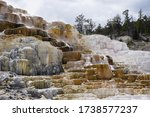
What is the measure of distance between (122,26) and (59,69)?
1944cm

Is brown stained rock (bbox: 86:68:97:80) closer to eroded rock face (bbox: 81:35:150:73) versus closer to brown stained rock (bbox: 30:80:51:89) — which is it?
brown stained rock (bbox: 30:80:51:89)

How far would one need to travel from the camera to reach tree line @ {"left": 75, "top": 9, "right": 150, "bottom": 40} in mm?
33375

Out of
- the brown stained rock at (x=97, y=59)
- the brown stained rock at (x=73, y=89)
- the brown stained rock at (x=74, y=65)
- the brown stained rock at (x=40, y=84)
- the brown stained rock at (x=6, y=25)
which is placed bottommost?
the brown stained rock at (x=73, y=89)

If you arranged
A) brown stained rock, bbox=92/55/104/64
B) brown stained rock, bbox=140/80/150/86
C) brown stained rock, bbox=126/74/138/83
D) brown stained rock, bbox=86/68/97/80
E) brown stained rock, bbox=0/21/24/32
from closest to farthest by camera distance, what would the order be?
brown stained rock, bbox=140/80/150/86
brown stained rock, bbox=86/68/97/80
brown stained rock, bbox=126/74/138/83
brown stained rock, bbox=92/55/104/64
brown stained rock, bbox=0/21/24/32

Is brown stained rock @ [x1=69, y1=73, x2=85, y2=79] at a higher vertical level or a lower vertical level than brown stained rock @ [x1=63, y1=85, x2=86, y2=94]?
higher

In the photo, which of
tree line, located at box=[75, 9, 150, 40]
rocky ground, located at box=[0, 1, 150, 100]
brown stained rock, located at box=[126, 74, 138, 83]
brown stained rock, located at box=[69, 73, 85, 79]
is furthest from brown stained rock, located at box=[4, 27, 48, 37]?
tree line, located at box=[75, 9, 150, 40]

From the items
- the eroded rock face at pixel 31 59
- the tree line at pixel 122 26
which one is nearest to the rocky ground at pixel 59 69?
the eroded rock face at pixel 31 59

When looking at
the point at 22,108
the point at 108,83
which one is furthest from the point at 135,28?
the point at 22,108

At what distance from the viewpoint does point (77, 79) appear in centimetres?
1409

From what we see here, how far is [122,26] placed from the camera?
34562 mm

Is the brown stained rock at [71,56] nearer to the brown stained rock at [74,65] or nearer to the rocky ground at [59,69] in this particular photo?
the rocky ground at [59,69]

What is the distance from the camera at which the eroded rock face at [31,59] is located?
48.6 ft

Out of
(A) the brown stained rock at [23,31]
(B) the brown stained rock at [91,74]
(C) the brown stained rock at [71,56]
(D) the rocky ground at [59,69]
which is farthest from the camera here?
(A) the brown stained rock at [23,31]

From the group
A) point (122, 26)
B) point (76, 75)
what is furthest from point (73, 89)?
point (122, 26)
